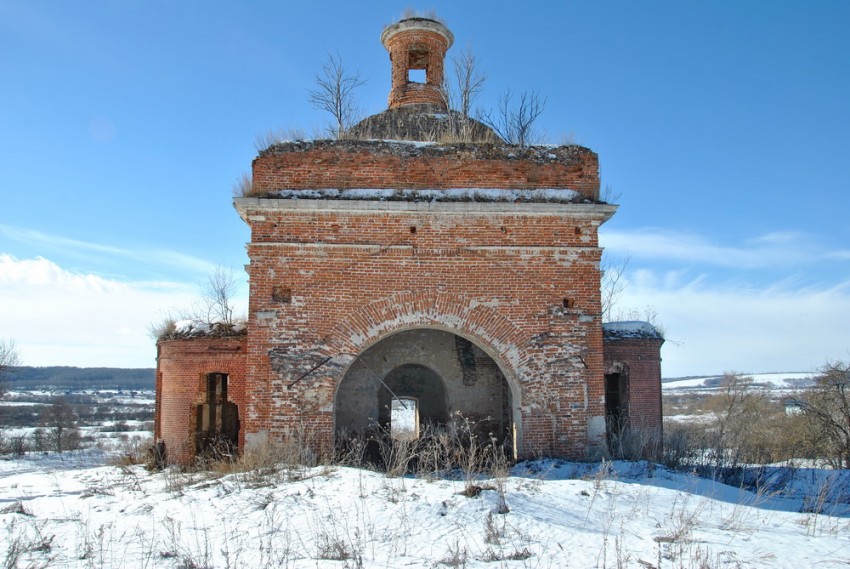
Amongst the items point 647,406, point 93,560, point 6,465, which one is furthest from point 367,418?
point 6,465

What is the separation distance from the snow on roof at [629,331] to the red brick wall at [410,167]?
3399mm

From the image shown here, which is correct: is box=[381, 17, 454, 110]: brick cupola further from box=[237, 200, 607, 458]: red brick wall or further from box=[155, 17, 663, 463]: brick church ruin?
box=[237, 200, 607, 458]: red brick wall

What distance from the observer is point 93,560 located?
5.70 metres

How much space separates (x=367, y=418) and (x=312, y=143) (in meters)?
4.89

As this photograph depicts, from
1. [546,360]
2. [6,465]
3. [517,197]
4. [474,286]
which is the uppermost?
[517,197]

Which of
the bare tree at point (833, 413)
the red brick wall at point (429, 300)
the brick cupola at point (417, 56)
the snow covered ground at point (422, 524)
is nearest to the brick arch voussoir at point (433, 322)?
the red brick wall at point (429, 300)

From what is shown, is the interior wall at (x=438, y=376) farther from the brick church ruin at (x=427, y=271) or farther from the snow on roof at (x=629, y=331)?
the snow on roof at (x=629, y=331)

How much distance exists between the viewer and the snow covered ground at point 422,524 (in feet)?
18.6

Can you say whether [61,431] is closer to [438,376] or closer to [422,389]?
[422,389]

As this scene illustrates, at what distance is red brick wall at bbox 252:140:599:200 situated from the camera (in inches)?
418

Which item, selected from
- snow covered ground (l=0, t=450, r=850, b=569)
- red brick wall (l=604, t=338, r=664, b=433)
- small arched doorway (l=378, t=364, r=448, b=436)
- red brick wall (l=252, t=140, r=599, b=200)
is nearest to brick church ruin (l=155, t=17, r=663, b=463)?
red brick wall (l=252, t=140, r=599, b=200)

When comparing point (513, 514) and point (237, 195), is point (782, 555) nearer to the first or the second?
point (513, 514)

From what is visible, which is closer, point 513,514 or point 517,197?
point 513,514

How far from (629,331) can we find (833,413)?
8.66 meters
